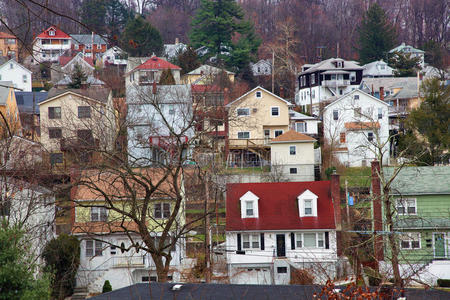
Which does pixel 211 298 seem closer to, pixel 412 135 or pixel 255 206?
pixel 255 206

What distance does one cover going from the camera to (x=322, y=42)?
101812mm

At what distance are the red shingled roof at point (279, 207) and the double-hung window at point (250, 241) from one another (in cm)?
54

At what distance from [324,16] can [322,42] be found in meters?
14.9

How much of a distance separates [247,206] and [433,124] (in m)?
18.6

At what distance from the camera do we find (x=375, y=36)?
270 ft

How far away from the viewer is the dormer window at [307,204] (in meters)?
30.5

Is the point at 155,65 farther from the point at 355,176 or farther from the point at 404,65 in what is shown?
the point at 404,65

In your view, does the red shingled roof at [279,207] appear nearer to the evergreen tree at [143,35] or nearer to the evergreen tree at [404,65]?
the evergreen tree at [143,35]

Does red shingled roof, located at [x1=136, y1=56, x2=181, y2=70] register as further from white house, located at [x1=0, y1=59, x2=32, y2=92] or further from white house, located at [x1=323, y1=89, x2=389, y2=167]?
white house, located at [x1=323, y1=89, x2=389, y2=167]

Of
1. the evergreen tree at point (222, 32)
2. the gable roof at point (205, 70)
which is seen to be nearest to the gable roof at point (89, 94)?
the gable roof at point (205, 70)

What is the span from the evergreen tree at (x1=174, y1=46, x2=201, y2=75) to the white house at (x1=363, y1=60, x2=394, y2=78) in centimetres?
2426

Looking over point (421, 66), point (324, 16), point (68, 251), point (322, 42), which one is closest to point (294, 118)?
point (68, 251)

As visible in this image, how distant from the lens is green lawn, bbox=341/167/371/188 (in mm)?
40344

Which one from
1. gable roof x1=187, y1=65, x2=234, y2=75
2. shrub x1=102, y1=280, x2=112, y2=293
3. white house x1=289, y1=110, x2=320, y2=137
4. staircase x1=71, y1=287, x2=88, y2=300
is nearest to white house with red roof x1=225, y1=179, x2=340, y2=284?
shrub x1=102, y1=280, x2=112, y2=293
